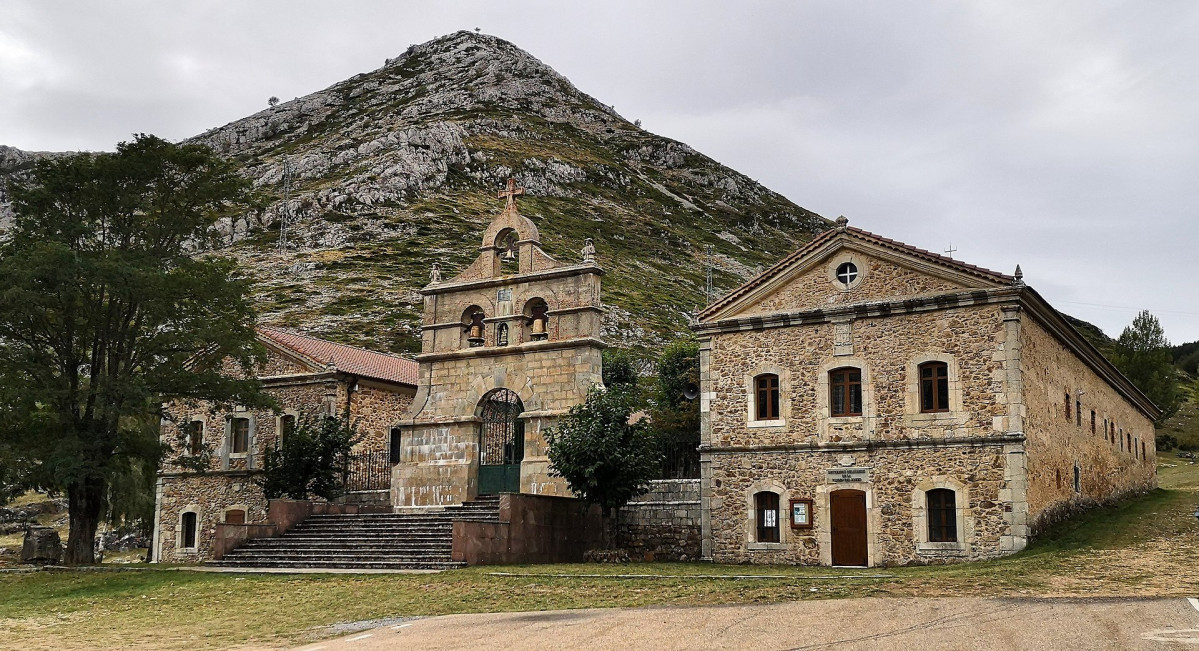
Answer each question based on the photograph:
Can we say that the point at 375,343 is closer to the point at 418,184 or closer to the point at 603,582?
the point at 418,184

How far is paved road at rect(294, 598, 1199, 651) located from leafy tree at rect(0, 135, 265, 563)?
16.6 metres

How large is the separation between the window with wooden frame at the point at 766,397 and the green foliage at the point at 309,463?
12.7 metres

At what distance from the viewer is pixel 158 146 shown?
2814 centimetres

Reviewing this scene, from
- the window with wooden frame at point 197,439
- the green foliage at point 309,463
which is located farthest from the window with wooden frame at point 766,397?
the window with wooden frame at point 197,439

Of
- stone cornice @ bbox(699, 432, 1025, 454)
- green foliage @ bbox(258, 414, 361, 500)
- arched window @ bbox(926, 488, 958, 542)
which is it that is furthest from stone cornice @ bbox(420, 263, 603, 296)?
arched window @ bbox(926, 488, 958, 542)

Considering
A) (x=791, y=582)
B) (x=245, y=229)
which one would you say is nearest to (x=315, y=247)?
(x=245, y=229)

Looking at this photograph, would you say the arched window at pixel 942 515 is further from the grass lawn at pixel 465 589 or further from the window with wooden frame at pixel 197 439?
the window with wooden frame at pixel 197 439

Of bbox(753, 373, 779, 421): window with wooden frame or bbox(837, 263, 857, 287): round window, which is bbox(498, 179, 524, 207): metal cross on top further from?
bbox(837, 263, 857, 287): round window

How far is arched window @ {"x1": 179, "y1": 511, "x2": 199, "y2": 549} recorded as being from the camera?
3491cm

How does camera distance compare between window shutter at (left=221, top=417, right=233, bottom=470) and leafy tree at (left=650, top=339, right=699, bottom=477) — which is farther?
window shutter at (left=221, top=417, right=233, bottom=470)

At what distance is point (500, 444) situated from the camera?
3025 cm

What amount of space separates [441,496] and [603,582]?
10839 mm

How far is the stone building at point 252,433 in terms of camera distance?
33.8 meters

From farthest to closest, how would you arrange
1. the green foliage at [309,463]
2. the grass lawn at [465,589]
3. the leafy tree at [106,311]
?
1. the green foliage at [309,463]
2. the leafy tree at [106,311]
3. the grass lawn at [465,589]
